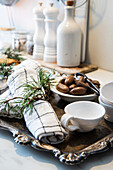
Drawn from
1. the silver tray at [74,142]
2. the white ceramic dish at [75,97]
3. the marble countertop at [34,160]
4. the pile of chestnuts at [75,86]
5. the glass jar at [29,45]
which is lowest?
the marble countertop at [34,160]

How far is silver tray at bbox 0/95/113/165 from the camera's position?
14.3 inches

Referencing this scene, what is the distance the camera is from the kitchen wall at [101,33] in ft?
2.71

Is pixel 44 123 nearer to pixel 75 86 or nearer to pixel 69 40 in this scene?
pixel 75 86

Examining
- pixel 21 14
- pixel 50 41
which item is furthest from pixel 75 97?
pixel 21 14

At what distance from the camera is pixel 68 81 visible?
0.56 meters

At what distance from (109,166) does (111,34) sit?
575 mm

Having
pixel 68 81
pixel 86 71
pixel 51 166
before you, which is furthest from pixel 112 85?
pixel 86 71

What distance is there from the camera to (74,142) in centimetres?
40

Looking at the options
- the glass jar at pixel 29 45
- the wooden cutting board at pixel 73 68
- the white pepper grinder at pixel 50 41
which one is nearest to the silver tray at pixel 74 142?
the wooden cutting board at pixel 73 68

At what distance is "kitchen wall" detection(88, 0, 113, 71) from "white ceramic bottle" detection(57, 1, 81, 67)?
8 cm

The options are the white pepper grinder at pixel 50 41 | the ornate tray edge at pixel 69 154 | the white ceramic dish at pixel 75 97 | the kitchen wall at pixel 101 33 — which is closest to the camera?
the ornate tray edge at pixel 69 154

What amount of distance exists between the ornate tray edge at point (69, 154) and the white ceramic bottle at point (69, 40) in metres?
0.50

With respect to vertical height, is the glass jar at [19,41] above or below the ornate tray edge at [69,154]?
above

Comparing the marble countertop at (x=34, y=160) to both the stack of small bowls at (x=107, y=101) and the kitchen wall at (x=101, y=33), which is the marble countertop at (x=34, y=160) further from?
the kitchen wall at (x=101, y=33)
